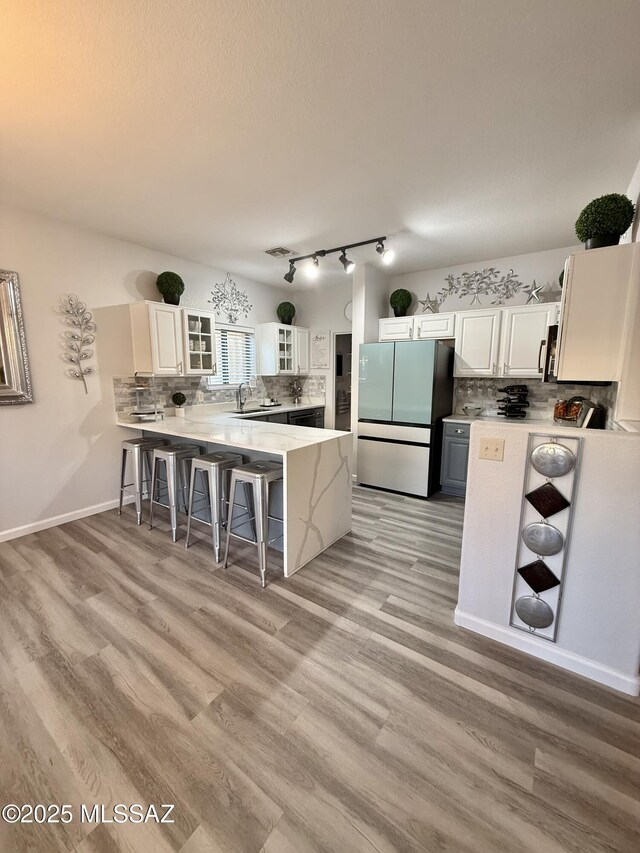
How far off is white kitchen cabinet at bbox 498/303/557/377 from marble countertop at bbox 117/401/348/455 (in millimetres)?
2161

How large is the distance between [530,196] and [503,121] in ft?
3.09

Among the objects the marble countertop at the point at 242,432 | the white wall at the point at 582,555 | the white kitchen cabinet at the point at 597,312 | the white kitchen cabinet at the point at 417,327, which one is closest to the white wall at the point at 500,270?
the white kitchen cabinet at the point at 417,327

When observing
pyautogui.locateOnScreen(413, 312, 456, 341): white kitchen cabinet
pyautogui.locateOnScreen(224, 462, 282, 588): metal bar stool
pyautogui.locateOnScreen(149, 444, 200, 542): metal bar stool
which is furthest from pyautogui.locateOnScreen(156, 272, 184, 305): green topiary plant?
pyautogui.locateOnScreen(413, 312, 456, 341): white kitchen cabinet

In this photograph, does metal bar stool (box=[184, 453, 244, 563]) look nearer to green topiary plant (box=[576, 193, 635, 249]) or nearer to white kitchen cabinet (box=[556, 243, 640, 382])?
white kitchen cabinet (box=[556, 243, 640, 382])

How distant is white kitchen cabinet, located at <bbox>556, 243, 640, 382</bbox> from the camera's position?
1675mm

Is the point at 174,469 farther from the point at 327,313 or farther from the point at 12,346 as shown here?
the point at 327,313

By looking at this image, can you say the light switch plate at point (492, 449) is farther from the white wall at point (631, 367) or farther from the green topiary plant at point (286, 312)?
the green topiary plant at point (286, 312)

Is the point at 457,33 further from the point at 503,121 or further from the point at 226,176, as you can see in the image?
the point at 226,176

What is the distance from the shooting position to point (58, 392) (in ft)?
10.3

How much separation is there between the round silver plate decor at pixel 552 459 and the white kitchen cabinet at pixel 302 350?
162 inches

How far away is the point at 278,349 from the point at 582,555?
14.0ft

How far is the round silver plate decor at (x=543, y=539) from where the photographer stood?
1.67 m

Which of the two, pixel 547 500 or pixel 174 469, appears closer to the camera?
pixel 547 500

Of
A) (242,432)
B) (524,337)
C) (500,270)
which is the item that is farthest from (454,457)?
(242,432)
